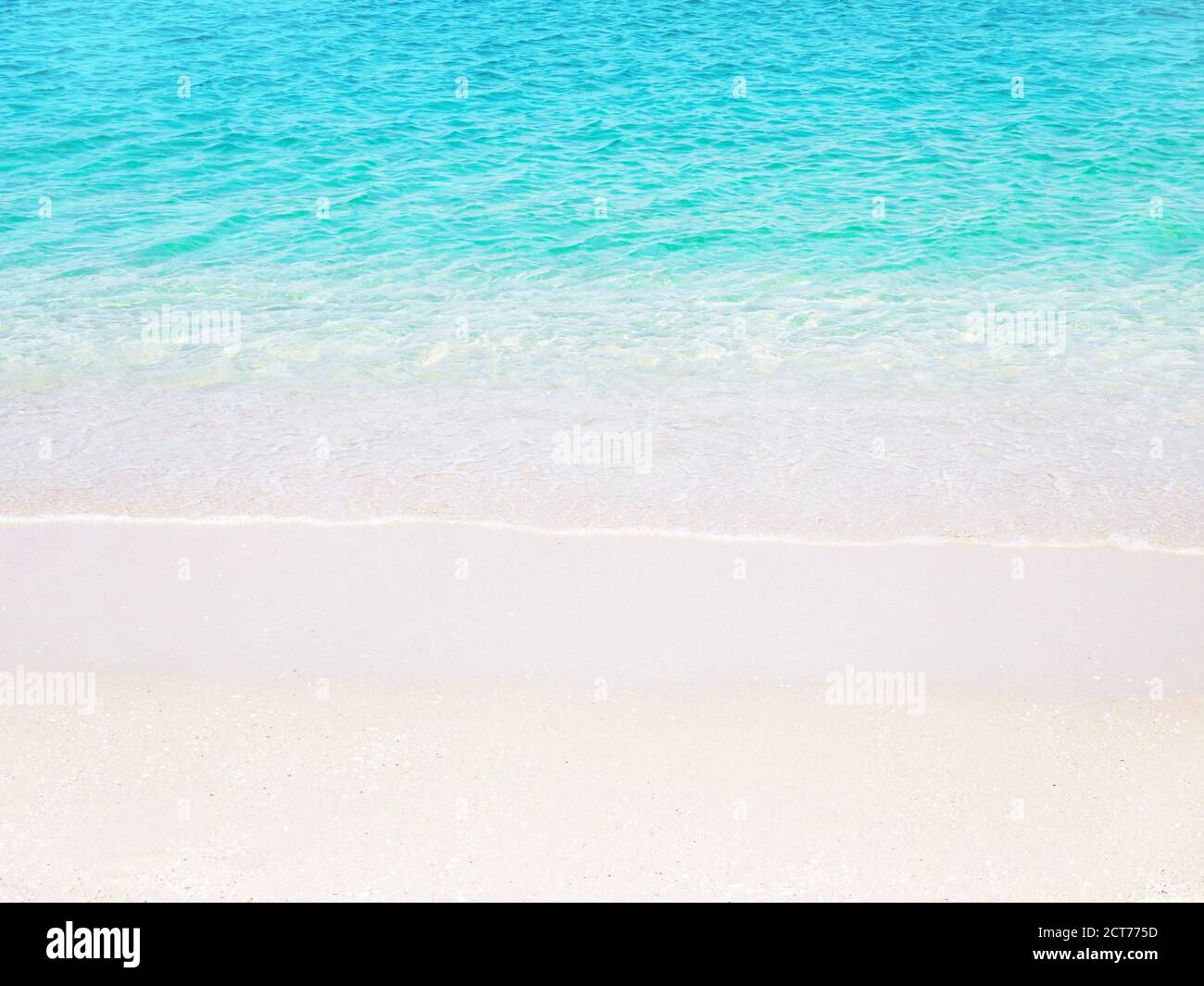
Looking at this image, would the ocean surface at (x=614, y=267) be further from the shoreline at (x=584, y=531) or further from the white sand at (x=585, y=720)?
the white sand at (x=585, y=720)

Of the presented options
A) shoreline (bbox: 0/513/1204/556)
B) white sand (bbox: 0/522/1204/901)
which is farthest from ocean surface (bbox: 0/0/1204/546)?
white sand (bbox: 0/522/1204/901)

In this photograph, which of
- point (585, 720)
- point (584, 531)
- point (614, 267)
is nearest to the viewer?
point (585, 720)

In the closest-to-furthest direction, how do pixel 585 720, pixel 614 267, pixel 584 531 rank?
pixel 585 720 → pixel 584 531 → pixel 614 267

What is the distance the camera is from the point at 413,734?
3918mm

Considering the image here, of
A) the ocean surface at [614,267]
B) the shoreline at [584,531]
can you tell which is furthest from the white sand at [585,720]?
the ocean surface at [614,267]

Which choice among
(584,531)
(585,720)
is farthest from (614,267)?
(585,720)

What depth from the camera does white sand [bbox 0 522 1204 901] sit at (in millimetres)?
3395

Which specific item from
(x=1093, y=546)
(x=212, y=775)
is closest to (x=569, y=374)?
(x=1093, y=546)

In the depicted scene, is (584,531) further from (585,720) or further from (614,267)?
(614,267)

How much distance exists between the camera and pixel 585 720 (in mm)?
3977

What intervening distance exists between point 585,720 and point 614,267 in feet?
18.3

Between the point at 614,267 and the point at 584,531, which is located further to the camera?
the point at 614,267

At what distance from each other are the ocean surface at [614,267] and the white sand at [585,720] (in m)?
0.49

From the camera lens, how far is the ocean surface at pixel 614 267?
575 centimetres
